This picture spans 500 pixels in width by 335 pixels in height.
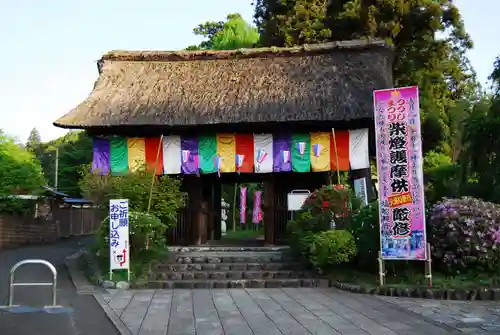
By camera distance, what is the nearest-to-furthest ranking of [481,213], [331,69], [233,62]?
[481,213] → [331,69] → [233,62]

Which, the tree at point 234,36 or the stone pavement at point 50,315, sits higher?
the tree at point 234,36

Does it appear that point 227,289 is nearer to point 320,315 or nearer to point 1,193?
point 320,315

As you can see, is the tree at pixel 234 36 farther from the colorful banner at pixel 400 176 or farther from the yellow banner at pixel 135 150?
the colorful banner at pixel 400 176

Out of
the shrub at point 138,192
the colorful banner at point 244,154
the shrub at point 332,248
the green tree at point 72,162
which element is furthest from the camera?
the green tree at point 72,162

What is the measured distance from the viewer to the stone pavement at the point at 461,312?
7469mm

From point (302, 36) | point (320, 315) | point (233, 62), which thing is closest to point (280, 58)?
point (233, 62)

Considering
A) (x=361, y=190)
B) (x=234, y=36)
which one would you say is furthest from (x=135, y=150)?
(x=234, y=36)

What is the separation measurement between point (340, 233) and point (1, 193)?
62.2ft

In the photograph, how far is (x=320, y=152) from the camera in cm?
1614

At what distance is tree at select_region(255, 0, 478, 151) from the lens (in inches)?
935

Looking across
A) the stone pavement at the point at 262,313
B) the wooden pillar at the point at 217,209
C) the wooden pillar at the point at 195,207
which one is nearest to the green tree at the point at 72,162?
the wooden pillar at the point at 217,209

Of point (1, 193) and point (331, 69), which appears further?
point (1, 193)

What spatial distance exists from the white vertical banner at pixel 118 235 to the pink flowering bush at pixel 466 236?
684cm

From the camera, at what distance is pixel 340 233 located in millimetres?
12211
